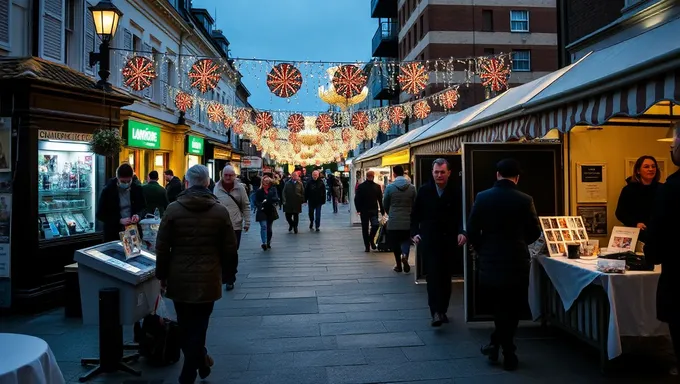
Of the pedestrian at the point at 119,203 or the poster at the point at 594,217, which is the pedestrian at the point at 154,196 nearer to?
the pedestrian at the point at 119,203

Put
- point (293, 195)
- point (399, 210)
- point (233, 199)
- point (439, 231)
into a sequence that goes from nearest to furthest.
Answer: point (439, 231) < point (233, 199) < point (399, 210) < point (293, 195)

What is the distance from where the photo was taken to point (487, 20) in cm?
3219

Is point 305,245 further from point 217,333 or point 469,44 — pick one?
point 469,44

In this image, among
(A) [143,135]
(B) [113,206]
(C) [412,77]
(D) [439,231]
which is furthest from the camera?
(A) [143,135]

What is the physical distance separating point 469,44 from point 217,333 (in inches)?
1154

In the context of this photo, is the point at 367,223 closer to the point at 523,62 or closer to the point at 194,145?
the point at 194,145

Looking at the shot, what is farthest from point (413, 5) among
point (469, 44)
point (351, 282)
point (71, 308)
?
point (71, 308)

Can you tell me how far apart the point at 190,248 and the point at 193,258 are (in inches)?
3.3

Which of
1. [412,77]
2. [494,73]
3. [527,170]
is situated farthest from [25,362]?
[494,73]

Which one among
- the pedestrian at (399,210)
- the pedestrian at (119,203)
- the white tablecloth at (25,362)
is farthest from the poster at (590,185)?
the white tablecloth at (25,362)

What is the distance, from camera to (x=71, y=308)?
6.78m

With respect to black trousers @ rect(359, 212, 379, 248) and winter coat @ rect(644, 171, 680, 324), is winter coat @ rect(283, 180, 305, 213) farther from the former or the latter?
winter coat @ rect(644, 171, 680, 324)

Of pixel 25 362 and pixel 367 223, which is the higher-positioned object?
pixel 367 223

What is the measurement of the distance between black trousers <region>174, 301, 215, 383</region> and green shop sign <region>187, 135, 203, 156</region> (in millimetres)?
18868
